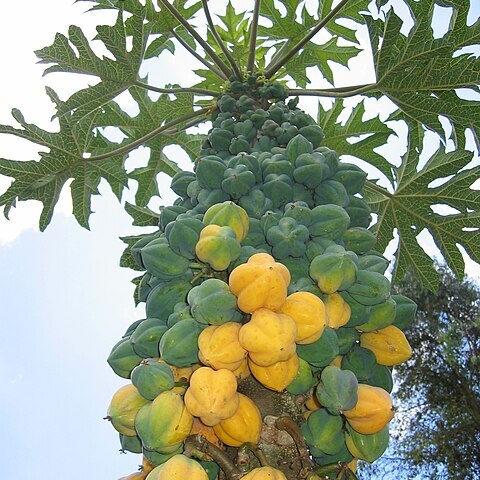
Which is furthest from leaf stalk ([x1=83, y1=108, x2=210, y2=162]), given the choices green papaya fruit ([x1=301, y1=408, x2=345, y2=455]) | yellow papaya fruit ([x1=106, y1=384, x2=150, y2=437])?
green papaya fruit ([x1=301, y1=408, x2=345, y2=455])

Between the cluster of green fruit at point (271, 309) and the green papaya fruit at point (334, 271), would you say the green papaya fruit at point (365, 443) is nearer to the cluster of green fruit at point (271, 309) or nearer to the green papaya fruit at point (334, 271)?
the cluster of green fruit at point (271, 309)

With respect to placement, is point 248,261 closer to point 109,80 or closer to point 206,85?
point 109,80

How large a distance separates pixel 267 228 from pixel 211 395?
64 centimetres

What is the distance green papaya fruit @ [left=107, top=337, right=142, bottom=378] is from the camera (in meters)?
1.74

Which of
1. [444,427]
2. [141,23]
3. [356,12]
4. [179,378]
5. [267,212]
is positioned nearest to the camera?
[179,378]

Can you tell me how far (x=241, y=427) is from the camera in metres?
1.45

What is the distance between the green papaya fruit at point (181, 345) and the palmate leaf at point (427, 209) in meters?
1.90

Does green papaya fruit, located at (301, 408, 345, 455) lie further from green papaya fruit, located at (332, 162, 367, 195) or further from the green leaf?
the green leaf

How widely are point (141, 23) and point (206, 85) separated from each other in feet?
2.92

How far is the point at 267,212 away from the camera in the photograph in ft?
6.22

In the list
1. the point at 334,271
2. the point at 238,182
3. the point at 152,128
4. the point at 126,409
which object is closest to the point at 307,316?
the point at 334,271

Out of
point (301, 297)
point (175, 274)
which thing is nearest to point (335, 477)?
point (301, 297)

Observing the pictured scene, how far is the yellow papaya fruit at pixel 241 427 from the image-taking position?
1.45 metres

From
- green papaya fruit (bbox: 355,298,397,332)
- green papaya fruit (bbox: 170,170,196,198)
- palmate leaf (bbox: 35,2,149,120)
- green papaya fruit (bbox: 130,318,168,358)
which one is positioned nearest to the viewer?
green papaya fruit (bbox: 130,318,168,358)
